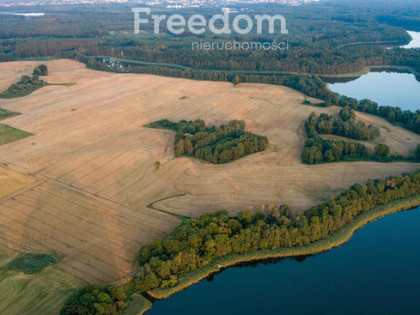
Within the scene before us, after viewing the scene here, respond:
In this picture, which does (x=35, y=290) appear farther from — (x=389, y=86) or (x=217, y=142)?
(x=389, y=86)

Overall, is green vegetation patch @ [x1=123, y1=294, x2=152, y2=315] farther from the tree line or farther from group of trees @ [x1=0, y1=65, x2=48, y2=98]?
group of trees @ [x1=0, y1=65, x2=48, y2=98]

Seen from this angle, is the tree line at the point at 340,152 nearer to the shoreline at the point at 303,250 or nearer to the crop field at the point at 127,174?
the crop field at the point at 127,174

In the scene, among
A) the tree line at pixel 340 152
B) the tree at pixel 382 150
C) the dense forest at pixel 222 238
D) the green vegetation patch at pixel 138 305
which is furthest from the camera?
the tree at pixel 382 150

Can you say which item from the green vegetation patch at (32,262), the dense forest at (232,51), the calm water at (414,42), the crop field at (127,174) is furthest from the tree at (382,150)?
the calm water at (414,42)

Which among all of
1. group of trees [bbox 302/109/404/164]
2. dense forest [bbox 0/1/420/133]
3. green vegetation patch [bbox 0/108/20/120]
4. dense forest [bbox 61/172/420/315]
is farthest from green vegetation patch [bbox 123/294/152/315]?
dense forest [bbox 0/1/420/133]

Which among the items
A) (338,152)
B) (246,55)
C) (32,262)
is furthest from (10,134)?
(246,55)

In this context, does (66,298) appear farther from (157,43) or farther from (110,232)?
(157,43)

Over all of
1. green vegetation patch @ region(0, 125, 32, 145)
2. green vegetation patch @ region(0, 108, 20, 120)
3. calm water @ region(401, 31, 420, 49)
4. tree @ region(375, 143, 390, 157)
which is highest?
calm water @ region(401, 31, 420, 49)
